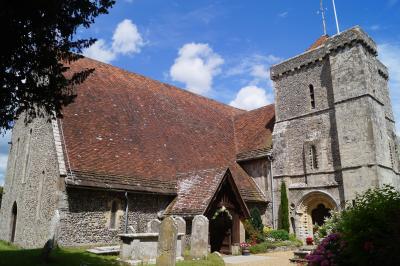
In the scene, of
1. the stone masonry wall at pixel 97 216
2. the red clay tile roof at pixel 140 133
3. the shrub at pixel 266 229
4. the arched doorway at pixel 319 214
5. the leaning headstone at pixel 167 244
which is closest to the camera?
the leaning headstone at pixel 167 244

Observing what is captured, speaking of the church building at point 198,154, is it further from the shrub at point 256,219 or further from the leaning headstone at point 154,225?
the shrub at point 256,219

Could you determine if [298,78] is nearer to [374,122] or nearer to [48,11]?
[374,122]

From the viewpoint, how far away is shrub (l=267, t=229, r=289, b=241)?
19031 mm

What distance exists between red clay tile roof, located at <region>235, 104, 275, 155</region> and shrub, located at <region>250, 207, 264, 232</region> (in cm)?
488

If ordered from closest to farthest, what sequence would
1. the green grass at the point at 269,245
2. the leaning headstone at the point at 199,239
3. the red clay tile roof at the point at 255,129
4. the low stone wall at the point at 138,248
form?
the low stone wall at the point at 138,248, the leaning headstone at the point at 199,239, the green grass at the point at 269,245, the red clay tile roof at the point at 255,129

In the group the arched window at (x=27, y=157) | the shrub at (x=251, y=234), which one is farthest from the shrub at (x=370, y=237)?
the arched window at (x=27, y=157)

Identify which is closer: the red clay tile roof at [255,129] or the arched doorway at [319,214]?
the arched doorway at [319,214]

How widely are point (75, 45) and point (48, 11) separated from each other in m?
1.07

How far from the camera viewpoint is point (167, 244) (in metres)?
10.9

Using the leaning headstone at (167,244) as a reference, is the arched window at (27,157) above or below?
above

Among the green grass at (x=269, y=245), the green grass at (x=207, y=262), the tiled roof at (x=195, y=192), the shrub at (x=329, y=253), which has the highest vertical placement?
the tiled roof at (x=195, y=192)

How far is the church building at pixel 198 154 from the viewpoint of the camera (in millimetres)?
15359

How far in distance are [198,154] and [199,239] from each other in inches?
313

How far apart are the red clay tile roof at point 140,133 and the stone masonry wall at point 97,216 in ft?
2.13
